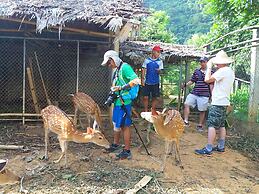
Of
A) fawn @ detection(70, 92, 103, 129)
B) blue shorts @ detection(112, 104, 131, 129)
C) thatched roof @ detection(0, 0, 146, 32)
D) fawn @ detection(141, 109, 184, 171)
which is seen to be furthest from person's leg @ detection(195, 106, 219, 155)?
thatched roof @ detection(0, 0, 146, 32)

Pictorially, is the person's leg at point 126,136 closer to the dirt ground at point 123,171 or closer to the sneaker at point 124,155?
the sneaker at point 124,155

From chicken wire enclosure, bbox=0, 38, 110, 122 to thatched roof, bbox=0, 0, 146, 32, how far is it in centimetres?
245

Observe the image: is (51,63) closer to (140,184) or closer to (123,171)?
(123,171)

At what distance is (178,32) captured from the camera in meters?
27.4

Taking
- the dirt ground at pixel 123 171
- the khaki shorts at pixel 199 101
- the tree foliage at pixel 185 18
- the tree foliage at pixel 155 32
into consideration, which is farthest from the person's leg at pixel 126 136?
the tree foliage at pixel 185 18

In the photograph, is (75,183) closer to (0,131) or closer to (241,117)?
(0,131)

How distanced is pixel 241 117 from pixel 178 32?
19793 mm

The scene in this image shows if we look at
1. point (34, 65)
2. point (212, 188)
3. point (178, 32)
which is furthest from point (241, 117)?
point (178, 32)

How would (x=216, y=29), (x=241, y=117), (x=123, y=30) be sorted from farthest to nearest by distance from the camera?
(x=216, y=29) < (x=241, y=117) < (x=123, y=30)

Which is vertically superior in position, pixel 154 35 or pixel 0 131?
pixel 154 35

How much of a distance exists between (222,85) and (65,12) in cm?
330

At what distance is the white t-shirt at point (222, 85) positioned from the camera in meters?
5.93

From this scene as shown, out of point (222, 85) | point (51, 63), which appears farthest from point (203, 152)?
point (51, 63)

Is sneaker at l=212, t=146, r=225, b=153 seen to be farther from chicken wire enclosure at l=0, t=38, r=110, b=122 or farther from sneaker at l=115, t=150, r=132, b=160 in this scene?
chicken wire enclosure at l=0, t=38, r=110, b=122
